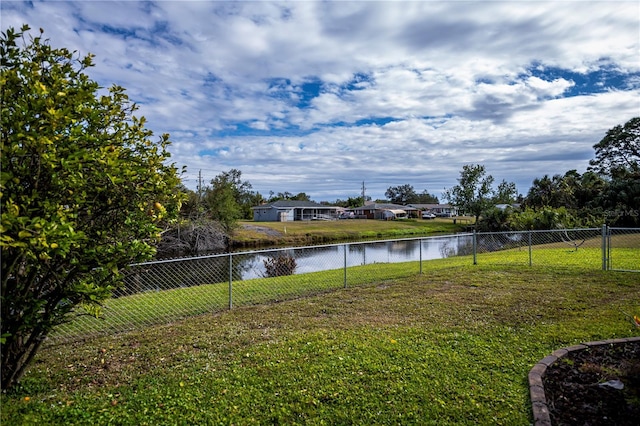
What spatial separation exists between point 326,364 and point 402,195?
9876cm

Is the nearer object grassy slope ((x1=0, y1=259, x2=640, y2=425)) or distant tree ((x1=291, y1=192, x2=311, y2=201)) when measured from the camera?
grassy slope ((x1=0, y1=259, x2=640, y2=425))

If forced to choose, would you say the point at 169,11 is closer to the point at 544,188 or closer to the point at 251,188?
the point at 544,188

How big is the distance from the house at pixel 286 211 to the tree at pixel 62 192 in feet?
169

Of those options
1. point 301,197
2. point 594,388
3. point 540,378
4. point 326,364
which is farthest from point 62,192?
point 301,197

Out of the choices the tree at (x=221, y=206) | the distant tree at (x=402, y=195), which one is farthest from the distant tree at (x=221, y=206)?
the distant tree at (x=402, y=195)

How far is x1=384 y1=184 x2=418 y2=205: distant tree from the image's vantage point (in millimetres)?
99062

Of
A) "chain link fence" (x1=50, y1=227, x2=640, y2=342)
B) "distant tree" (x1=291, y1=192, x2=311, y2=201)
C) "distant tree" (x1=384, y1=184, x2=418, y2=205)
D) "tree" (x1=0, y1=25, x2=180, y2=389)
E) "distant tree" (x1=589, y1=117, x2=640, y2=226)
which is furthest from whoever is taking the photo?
"distant tree" (x1=384, y1=184, x2=418, y2=205)

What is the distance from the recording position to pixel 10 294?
326 cm

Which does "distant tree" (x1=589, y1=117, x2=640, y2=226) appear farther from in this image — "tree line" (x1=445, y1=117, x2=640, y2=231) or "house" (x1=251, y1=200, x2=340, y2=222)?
"house" (x1=251, y1=200, x2=340, y2=222)

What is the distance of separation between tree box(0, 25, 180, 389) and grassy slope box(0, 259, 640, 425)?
83 centimetres

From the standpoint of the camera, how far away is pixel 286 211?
56.9 m

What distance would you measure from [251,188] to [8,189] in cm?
6663

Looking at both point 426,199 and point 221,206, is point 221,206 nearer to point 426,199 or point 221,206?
point 221,206

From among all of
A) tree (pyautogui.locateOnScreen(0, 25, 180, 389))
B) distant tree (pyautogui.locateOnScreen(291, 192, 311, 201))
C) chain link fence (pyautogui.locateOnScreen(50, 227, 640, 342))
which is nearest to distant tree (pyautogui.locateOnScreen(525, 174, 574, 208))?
chain link fence (pyautogui.locateOnScreen(50, 227, 640, 342))
